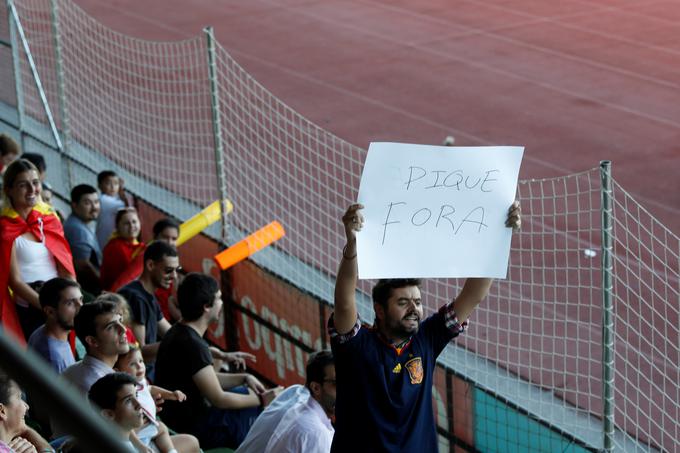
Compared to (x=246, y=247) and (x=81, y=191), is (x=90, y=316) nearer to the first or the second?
(x=246, y=247)

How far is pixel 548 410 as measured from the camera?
16.2 feet

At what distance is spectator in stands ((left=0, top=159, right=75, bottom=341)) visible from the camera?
5781mm

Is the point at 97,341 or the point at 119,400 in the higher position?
the point at 119,400

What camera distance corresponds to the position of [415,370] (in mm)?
3426

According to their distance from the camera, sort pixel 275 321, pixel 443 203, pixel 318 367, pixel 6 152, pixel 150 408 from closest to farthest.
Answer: pixel 443 203, pixel 318 367, pixel 150 408, pixel 275 321, pixel 6 152

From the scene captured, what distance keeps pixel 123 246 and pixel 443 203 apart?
3.42 metres

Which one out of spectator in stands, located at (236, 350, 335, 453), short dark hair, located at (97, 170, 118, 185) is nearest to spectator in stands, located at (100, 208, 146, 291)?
short dark hair, located at (97, 170, 118, 185)

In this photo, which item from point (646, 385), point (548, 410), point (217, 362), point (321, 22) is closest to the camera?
point (548, 410)

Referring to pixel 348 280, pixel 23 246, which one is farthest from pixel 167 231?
pixel 348 280

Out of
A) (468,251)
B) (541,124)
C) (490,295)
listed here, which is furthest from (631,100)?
(468,251)

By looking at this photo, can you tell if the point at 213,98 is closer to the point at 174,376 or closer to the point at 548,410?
the point at 174,376

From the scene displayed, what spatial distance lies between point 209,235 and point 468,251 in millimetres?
3819

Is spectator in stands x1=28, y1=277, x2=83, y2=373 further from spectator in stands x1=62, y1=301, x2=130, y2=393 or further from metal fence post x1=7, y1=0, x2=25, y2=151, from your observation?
metal fence post x1=7, y1=0, x2=25, y2=151

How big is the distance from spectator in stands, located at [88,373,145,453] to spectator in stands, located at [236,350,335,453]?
1.66 ft
